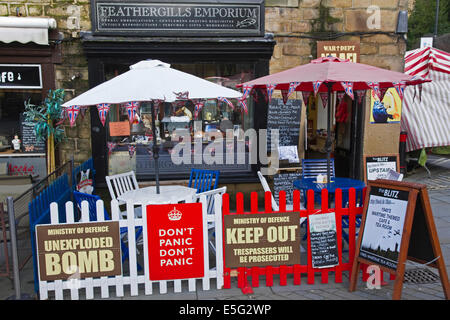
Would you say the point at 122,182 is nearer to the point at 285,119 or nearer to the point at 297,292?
the point at 285,119

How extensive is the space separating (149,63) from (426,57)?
28.7ft

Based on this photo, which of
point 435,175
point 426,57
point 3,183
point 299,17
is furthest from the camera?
point 426,57

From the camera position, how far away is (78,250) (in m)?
3.97

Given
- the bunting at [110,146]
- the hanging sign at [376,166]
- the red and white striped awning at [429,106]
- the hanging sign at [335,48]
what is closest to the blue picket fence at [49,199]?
the bunting at [110,146]

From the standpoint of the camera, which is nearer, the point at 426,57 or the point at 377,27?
the point at 377,27

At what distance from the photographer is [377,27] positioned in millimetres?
7289

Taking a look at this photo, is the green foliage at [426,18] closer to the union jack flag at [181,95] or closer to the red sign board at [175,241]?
the union jack flag at [181,95]

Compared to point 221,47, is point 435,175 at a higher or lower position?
lower

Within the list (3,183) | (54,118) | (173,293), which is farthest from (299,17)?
(3,183)

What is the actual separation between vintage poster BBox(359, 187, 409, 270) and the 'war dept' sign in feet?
13.5

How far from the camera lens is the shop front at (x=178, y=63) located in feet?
21.9

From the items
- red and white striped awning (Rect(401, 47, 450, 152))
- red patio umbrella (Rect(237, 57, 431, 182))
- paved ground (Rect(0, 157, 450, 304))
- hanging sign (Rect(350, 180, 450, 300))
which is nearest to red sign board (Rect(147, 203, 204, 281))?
paved ground (Rect(0, 157, 450, 304))

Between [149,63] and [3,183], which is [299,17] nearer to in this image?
[149,63]

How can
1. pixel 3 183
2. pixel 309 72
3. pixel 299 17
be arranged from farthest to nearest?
1. pixel 299 17
2. pixel 3 183
3. pixel 309 72
